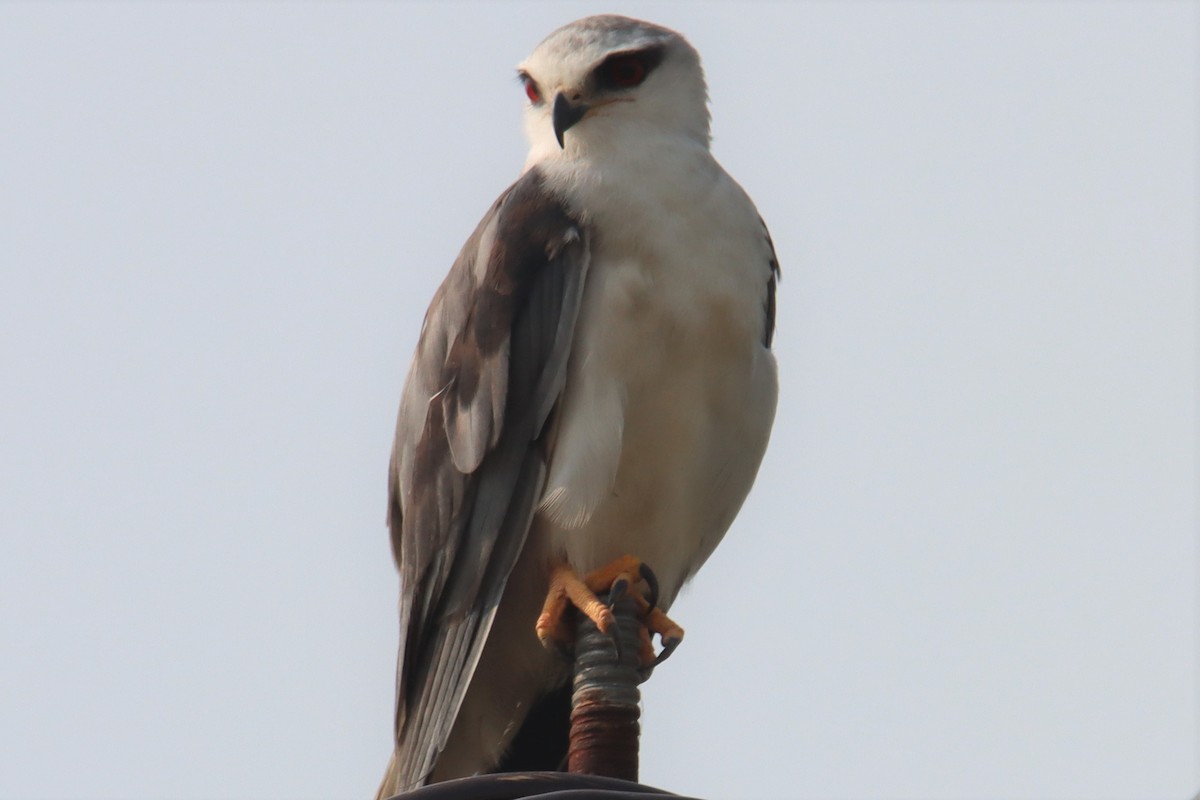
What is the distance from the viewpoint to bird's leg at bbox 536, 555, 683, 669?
14.5ft

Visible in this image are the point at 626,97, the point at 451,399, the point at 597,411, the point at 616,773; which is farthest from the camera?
the point at 626,97

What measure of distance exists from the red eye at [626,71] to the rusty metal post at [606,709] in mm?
2006

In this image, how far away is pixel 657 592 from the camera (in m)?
4.58

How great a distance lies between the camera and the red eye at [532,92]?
5.45m

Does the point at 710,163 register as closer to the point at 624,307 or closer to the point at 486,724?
the point at 624,307

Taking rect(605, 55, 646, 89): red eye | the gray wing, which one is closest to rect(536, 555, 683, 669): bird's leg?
the gray wing

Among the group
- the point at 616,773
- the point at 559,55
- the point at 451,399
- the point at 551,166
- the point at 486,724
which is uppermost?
the point at 559,55

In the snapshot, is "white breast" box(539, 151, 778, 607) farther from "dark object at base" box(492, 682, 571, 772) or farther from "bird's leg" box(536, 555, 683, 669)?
"dark object at base" box(492, 682, 571, 772)

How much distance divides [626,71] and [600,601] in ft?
5.73

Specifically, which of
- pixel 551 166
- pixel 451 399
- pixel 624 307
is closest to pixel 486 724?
pixel 451 399

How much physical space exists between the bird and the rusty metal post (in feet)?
2.20

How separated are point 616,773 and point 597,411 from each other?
1.25m

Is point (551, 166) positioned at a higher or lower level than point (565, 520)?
higher

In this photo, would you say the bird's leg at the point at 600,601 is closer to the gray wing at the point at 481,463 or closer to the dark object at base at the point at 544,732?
the gray wing at the point at 481,463
